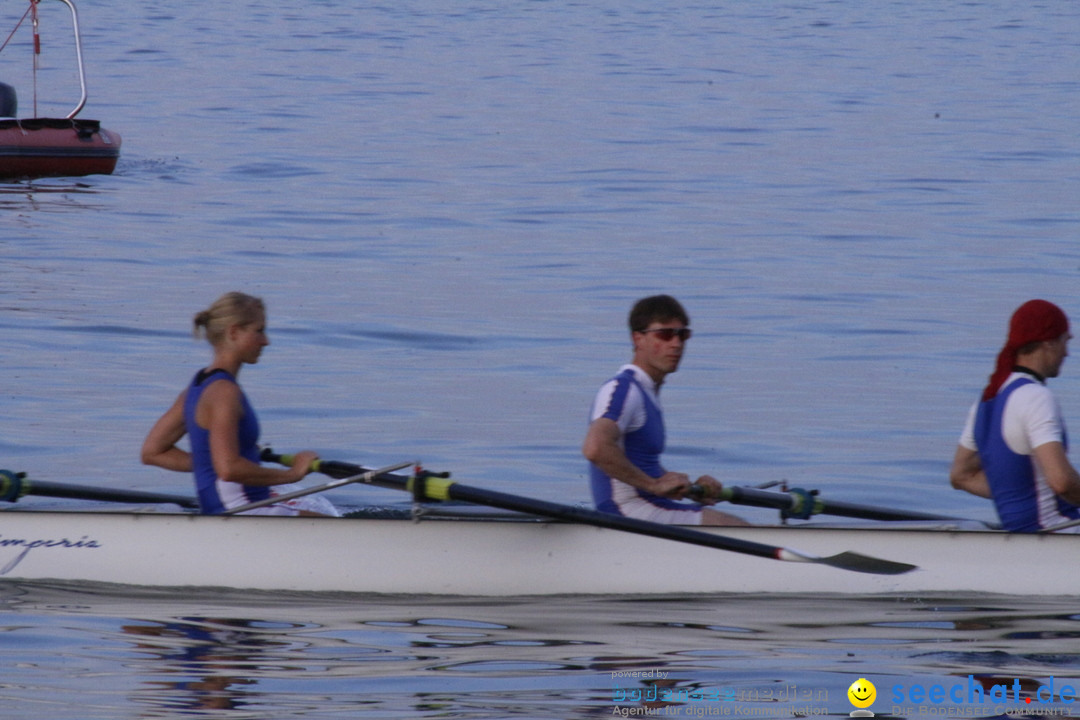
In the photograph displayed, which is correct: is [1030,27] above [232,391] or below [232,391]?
above

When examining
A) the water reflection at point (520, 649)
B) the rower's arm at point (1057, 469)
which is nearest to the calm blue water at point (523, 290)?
the water reflection at point (520, 649)

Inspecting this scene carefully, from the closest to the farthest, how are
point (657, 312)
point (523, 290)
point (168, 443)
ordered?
point (657, 312)
point (168, 443)
point (523, 290)

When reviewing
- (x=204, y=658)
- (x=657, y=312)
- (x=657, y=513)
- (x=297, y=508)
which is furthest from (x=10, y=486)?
(x=657, y=312)

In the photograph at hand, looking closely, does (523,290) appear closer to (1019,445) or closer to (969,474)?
(969,474)

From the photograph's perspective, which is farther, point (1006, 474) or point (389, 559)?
point (389, 559)

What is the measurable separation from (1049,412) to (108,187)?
63.3 ft

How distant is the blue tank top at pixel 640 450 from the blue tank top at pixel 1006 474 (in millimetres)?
1280

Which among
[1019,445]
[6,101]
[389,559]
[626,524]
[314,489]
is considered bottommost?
[389,559]

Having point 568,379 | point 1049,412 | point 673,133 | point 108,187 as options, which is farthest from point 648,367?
point 673,133

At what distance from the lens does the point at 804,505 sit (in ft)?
25.1

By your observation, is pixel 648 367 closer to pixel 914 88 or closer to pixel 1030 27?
pixel 914 88

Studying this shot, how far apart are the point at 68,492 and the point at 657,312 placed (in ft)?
9.36

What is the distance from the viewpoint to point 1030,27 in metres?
48.5

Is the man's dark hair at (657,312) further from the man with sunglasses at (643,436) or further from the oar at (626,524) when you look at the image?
the oar at (626,524)
